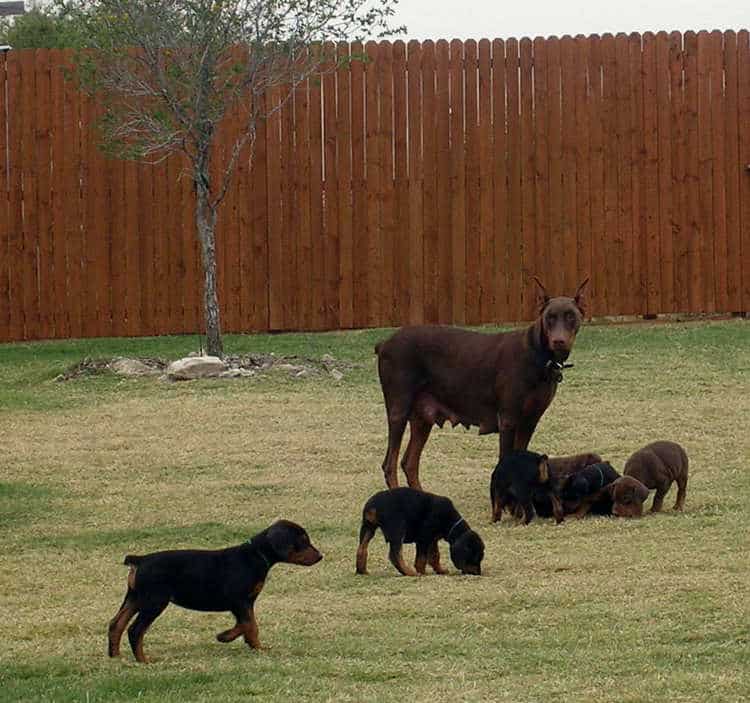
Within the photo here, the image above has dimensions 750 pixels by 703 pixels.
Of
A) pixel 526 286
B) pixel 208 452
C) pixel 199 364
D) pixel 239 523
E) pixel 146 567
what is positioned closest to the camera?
pixel 146 567

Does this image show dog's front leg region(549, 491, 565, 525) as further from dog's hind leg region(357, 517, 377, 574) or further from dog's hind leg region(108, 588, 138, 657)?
dog's hind leg region(108, 588, 138, 657)

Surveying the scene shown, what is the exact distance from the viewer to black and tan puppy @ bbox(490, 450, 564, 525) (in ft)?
40.0

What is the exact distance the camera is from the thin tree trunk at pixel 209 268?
20.1 m

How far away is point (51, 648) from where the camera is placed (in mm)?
8773

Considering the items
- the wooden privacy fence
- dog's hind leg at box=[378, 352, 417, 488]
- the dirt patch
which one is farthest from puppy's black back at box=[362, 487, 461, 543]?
the wooden privacy fence

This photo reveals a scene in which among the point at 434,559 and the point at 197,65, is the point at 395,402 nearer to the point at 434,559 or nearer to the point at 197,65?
the point at 434,559

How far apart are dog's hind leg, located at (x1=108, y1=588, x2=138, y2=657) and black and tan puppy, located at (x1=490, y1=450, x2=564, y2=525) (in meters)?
4.38

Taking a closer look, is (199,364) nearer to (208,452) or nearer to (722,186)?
(208,452)

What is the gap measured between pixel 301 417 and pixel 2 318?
654 cm

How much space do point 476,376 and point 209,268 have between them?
746 cm

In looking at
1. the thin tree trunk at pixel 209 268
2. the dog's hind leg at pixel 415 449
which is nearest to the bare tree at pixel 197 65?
the thin tree trunk at pixel 209 268

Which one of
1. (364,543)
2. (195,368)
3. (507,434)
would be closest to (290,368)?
(195,368)

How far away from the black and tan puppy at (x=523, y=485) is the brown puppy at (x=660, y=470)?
0.57 m

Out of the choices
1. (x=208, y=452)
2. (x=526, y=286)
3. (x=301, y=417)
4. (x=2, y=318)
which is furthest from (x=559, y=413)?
(x=2, y=318)
